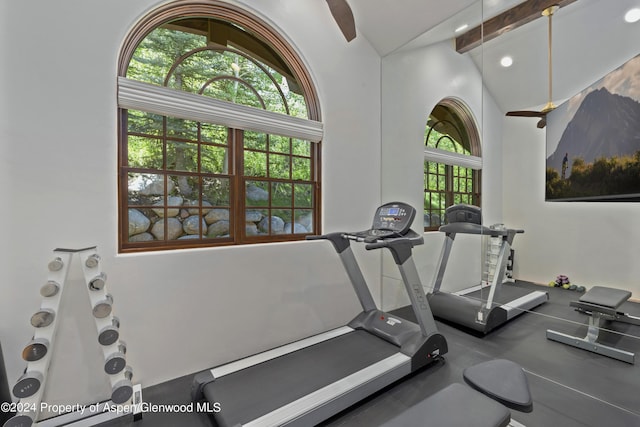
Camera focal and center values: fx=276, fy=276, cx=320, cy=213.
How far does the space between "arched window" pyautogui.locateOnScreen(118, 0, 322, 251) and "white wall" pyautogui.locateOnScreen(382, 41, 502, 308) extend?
1207 mm

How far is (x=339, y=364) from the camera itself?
2.30 meters

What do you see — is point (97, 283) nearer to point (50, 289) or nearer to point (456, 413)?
point (50, 289)

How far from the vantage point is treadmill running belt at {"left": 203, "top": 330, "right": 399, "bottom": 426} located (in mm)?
1822

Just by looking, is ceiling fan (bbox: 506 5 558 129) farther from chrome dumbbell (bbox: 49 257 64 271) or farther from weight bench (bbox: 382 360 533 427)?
chrome dumbbell (bbox: 49 257 64 271)

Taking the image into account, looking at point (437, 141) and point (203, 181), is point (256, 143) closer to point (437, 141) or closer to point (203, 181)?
point (203, 181)

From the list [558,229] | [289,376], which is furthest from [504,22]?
[289,376]

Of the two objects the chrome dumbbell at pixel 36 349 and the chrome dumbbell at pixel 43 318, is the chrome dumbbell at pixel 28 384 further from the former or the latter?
the chrome dumbbell at pixel 43 318

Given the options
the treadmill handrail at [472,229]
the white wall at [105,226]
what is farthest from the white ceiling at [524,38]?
the treadmill handrail at [472,229]

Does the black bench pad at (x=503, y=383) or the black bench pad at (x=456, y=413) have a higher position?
the black bench pad at (x=503, y=383)

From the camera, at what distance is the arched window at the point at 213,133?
91.5 inches

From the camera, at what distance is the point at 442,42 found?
3328 millimetres

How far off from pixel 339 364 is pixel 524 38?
334 centimetres

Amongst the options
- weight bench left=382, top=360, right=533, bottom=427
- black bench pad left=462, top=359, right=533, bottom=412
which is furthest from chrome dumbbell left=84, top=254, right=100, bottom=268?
black bench pad left=462, top=359, right=533, bottom=412

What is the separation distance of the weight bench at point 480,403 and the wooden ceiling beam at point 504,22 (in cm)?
283
